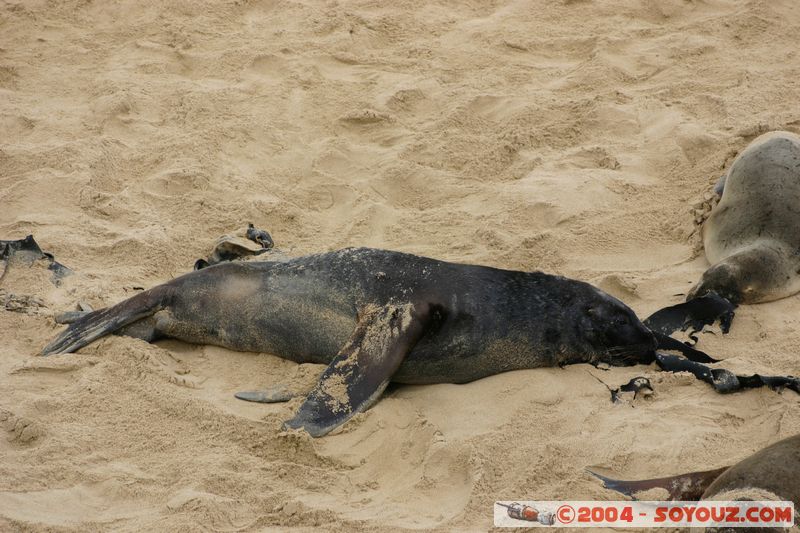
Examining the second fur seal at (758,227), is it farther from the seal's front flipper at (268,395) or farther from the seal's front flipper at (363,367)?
the seal's front flipper at (268,395)

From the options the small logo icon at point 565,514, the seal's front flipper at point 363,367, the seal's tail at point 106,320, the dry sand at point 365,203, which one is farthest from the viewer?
the seal's tail at point 106,320

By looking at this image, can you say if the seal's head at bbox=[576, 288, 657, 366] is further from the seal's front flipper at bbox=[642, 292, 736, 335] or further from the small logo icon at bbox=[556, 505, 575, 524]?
the small logo icon at bbox=[556, 505, 575, 524]

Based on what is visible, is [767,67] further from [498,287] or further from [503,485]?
[503,485]

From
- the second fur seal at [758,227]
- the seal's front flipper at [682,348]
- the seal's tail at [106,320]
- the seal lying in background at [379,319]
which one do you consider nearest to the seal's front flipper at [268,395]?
the seal lying in background at [379,319]

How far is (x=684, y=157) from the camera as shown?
17.6ft

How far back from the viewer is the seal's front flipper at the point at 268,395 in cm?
371

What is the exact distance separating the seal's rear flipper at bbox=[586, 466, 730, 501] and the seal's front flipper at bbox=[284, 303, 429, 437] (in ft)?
3.14

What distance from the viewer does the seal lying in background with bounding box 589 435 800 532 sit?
2551mm

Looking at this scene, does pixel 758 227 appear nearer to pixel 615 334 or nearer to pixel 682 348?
pixel 682 348

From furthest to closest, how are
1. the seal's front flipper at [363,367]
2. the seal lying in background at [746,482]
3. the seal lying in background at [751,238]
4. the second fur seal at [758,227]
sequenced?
the second fur seal at [758,227]
the seal lying in background at [751,238]
the seal's front flipper at [363,367]
the seal lying in background at [746,482]

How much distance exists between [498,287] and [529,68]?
2673mm

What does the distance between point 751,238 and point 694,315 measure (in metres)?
0.77

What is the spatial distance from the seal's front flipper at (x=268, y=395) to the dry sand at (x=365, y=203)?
0.05 m

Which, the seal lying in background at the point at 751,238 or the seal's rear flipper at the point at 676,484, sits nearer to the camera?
the seal's rear flipper at the point at 676,484
